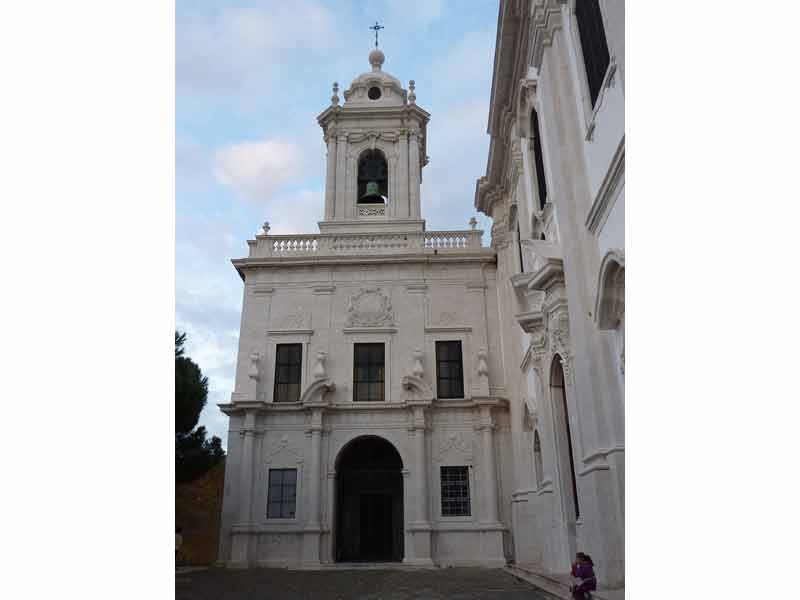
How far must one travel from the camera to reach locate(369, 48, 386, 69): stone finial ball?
26797mm

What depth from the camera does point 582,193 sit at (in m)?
9.27

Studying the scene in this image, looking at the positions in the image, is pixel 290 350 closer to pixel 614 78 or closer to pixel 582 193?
pixel 582 193

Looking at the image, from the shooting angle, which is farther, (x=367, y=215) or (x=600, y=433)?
(x=367, y=215)

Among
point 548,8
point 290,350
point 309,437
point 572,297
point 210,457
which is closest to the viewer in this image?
point 572,297

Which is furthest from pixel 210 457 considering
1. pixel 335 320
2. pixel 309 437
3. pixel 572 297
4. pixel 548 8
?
pixel 548 8

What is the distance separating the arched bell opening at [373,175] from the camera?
77.6 ft

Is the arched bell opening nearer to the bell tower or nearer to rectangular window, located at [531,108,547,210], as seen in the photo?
the bell tower

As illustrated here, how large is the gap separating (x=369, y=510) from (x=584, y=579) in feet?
44.7

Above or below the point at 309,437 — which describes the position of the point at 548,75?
above

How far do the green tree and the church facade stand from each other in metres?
1.10

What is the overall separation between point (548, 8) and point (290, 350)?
1290cm

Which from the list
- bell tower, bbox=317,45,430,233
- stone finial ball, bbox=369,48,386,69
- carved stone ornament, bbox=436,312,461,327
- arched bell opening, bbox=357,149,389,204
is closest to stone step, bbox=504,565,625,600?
carved stone ornament, bbox=436,312,461,327

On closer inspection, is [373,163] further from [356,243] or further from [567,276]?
[567,276]

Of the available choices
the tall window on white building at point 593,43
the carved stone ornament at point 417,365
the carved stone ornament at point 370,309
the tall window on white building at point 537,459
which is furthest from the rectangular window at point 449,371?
the tall window on white building at point 593,43
